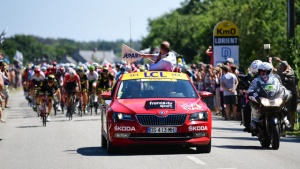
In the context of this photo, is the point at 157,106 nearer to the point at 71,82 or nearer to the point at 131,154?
the point at 131,154

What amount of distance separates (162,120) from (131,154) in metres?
0.97

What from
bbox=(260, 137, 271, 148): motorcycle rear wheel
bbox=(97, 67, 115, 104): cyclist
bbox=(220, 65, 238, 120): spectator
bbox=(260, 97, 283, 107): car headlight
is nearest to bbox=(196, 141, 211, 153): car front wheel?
bbox=(260, 97, 283, 107): car headlight

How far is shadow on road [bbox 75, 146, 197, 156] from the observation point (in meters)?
17.3

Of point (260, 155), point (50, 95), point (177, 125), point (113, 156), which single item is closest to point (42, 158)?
point (113, 156)

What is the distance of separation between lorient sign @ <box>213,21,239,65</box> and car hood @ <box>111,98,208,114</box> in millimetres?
18431

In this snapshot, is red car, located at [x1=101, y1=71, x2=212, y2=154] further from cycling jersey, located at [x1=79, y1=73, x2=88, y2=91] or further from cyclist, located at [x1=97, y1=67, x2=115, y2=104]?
cycling jersey, located at [x1=79, y1=73, x2=88, y2=91]

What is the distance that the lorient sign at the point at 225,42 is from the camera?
35.5m

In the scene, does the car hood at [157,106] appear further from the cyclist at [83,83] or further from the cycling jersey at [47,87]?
the cyclist at [83,83]

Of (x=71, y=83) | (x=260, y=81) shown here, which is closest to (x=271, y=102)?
(x=260, y=81)

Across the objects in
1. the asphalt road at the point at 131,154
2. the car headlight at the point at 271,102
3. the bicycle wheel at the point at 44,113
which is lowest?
the asphalt road at the point at 131,154

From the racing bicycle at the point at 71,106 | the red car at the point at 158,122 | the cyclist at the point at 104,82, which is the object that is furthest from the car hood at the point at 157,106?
the cyclist at the point at 104,82

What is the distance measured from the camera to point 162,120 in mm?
16625

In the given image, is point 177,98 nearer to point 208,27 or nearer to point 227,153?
point 227,153

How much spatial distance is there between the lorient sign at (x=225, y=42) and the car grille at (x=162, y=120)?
18940mm
